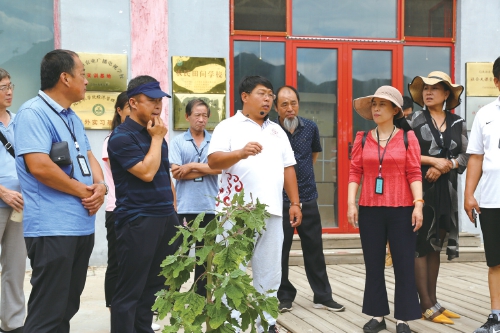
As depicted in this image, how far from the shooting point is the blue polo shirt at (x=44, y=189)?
3.44m

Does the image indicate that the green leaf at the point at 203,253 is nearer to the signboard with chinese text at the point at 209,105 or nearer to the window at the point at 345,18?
the signboard with chinese text at the point at 209,105

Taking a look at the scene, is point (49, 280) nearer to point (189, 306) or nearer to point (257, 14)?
point (189, 306)

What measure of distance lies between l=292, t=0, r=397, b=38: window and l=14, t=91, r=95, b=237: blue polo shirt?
18.2 ft

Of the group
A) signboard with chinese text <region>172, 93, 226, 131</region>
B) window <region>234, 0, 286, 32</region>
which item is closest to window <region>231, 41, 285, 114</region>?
window <region>234, 0, 286, 32</region>

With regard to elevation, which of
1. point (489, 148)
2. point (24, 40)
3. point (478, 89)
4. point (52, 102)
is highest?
point (24, 40)

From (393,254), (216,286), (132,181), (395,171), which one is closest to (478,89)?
(395,171)

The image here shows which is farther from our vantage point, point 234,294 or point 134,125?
point 134,125

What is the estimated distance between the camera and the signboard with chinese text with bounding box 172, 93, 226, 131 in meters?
7.96

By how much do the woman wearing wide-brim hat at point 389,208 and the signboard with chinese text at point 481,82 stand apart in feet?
13.4

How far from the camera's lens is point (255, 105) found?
464 cm

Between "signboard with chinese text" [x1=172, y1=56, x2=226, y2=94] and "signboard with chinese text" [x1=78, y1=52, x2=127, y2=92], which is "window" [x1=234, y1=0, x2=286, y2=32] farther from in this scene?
"signboard with chinese text" [x1=78, y1=52, x2=127, y2=92]

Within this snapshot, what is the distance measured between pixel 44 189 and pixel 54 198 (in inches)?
2.9

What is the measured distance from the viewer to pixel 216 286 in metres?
3.51

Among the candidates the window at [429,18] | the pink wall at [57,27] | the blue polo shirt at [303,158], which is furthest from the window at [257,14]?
the blue polo shirt at [303,158]
